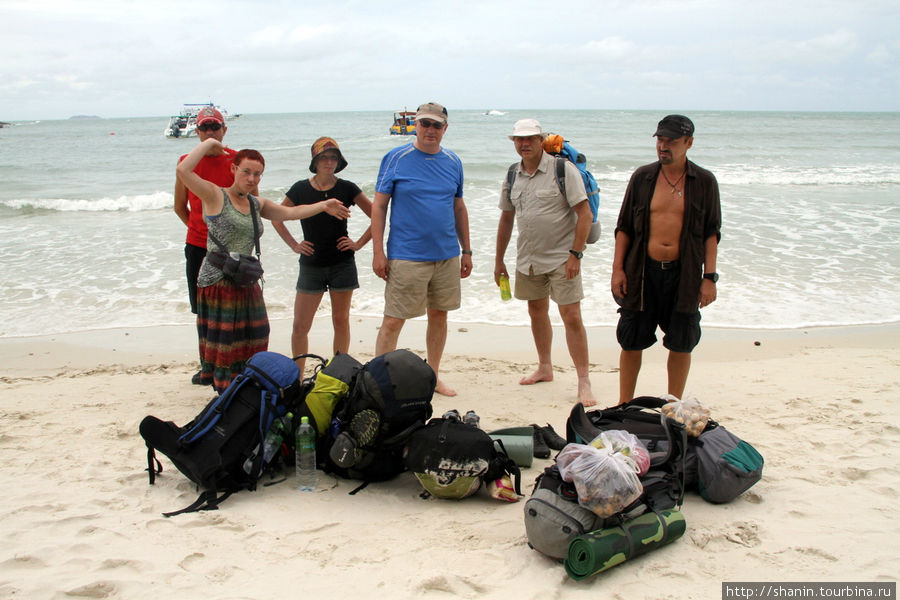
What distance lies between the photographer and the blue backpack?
4.59m

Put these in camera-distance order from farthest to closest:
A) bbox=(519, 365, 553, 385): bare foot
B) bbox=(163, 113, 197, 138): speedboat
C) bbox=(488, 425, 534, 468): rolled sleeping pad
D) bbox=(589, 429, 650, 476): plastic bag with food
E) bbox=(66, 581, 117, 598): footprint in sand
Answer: bbox=(163, 113, 197, 138): speedboat < bbox=(519, 365, 553, 385): bare foot < bbox=(488, 425, 534, 468): rolled sleeping pad < bbox=(589, 429, 650, 476): plastic bag with food < bbox=(66, 581, 117, 598): footprint in sand

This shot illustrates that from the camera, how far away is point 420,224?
4465 millimetres

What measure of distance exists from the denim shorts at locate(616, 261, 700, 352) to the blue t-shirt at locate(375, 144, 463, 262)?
1318 millimetres

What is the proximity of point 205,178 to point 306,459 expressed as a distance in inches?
82.6

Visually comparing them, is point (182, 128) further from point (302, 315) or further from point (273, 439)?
point (273, 439)

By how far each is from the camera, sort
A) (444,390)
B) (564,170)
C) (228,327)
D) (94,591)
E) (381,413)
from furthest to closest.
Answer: (444,390) → (564,170) → (228,327) → (381,413) → (94,591)

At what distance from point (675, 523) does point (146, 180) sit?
70.4 feet

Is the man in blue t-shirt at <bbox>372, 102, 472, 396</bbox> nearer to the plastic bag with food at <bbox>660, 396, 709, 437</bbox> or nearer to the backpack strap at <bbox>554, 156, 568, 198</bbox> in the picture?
the backpack strap at <bbox>554, 156, 568, 198</bbox>

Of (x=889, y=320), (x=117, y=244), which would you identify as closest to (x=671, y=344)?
(x=889, y=320)

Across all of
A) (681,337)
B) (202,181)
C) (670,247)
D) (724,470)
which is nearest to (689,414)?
(724,470)

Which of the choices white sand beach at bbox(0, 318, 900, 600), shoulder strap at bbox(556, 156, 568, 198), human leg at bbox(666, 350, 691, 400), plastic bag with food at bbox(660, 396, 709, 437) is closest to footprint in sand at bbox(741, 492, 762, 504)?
white sand beach at bbox(0, 318, 900, 600)

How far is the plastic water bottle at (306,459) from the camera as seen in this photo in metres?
3.36

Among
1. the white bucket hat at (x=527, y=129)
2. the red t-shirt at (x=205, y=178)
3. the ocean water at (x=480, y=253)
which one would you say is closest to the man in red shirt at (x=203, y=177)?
the red t-shirt at (x=205, y=178)

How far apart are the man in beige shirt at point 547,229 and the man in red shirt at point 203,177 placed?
1910 millimetres
